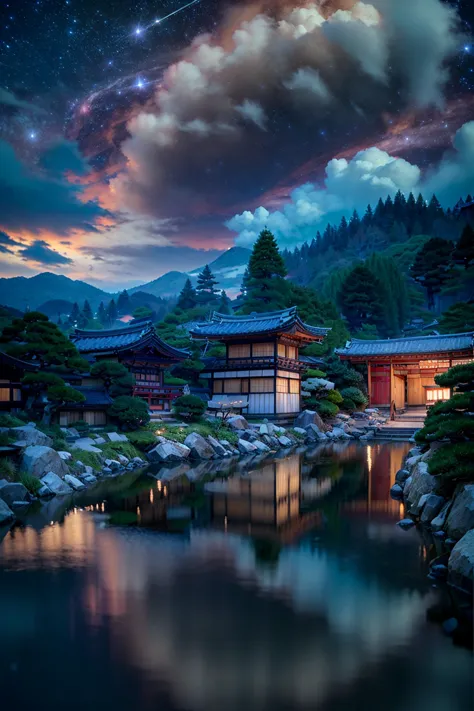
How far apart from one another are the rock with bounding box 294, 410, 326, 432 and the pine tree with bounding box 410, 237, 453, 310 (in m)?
39.7

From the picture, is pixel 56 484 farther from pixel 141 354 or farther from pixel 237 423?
pixel 237 423

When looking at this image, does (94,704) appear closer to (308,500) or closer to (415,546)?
(415,546)

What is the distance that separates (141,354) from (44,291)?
135m

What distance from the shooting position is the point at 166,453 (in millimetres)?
25625

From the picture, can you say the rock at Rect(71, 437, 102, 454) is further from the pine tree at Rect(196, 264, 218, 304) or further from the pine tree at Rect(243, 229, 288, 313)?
the pine tree at Rect(196, 264, 218, 304)

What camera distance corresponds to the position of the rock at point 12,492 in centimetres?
1548

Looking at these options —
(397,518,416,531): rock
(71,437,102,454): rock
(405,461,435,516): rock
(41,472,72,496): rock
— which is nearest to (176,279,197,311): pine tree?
(71,437,102,454): rock

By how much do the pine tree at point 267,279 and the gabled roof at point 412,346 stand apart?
11.8 m

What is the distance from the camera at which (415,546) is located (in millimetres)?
11320

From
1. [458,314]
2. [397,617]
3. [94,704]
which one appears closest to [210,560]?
[397,617]

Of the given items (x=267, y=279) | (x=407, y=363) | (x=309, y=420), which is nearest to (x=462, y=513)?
(x=309, y=420)

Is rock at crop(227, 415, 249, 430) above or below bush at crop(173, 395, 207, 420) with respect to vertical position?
below

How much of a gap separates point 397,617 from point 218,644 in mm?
3052

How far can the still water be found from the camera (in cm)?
600
